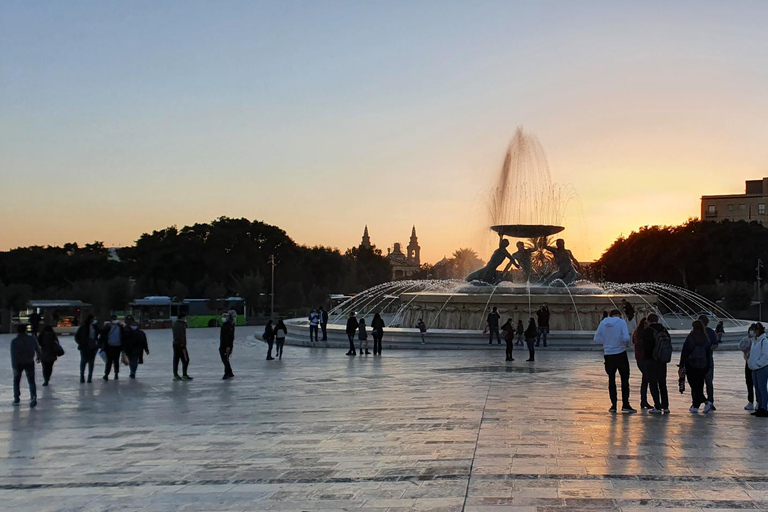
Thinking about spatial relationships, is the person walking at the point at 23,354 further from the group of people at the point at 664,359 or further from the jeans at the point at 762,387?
the jeans at the point at 762,387

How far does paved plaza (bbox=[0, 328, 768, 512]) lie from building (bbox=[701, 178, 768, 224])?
9484 centimetres

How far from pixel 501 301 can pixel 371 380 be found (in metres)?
12.1

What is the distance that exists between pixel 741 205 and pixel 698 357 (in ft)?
331

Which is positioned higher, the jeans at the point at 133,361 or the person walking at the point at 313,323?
the person walking at the point at 313,323

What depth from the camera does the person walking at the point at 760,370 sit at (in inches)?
417

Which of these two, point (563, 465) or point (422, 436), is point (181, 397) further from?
point (563, 465)

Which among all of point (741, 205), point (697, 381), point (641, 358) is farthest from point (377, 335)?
point (741, 205)

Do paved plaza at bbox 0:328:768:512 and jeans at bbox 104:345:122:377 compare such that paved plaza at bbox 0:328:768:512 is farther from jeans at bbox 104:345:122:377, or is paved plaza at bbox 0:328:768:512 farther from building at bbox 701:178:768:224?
building at bbox 701:178:768:224

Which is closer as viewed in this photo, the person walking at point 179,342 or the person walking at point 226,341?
the person walking at point 179,342

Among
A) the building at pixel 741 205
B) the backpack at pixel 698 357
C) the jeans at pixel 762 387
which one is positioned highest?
the building at pixel 741 205

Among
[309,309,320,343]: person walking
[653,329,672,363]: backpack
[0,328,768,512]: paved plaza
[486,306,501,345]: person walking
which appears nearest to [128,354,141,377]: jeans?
[0,328,768,512]: paved plaza

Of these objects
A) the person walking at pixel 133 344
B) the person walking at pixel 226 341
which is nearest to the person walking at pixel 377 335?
the person walking at pixel 226 341

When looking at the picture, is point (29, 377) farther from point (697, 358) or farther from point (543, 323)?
point (543, 323)

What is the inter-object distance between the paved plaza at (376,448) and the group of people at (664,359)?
12.2 inches
